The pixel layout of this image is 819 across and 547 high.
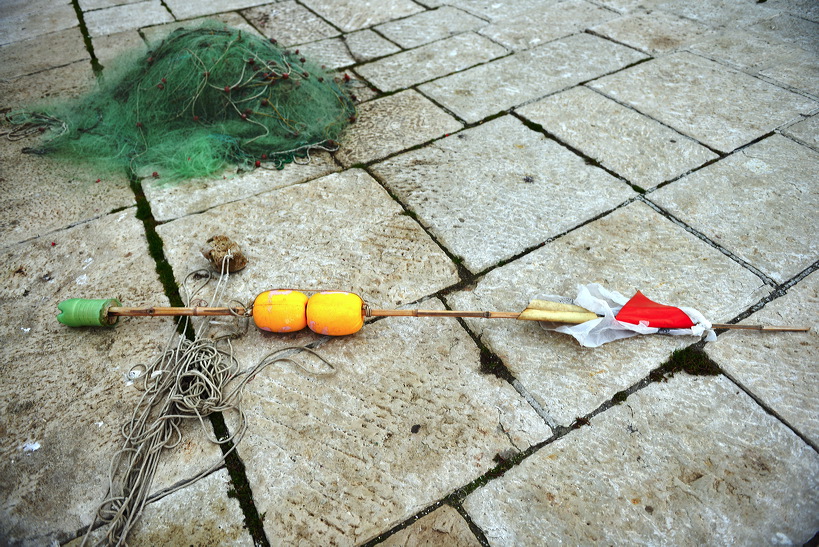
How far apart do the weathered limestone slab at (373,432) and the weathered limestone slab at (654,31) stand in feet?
11.7

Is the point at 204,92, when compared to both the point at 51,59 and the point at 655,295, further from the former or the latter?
the point at 655,295

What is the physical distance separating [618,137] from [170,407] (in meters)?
3.10

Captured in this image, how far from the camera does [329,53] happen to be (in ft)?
14.4

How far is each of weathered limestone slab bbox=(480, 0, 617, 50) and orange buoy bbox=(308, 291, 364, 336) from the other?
10.7 ft

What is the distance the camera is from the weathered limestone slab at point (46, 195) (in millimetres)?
2846

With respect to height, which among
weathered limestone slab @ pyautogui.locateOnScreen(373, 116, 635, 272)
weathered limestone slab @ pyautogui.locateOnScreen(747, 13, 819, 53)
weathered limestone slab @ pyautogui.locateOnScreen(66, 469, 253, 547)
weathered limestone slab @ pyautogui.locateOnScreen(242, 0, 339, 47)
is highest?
weathered limestone slab @ pyautogui.locateOnScreen(747, 13, 819, 53)

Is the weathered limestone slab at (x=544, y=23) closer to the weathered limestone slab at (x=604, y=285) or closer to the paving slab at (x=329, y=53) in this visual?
the paving slab at (x=329, y=53)

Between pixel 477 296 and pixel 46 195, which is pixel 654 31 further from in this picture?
pixel 46 195

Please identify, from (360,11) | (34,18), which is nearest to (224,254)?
(360,11)

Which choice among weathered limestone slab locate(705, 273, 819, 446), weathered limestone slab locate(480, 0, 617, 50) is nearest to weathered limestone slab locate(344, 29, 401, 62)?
weathered limestone slab locate(480, 0, 617, 50)

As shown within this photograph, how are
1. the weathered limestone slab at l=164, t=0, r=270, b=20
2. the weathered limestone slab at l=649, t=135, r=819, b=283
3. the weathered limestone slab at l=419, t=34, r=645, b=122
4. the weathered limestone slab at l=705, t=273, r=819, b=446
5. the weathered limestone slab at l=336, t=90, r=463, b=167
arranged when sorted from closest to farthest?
the weathered limestone slab at l=705, t=273, r=819, b=446, the weathered limestone slab at l=649, t=135, r=819, b=283, the weathered limestone slab at l=336, t=90, r=463, b=167, the weathered limestone slab at l=419, t=34, r=645, b=122, the weathered limestone slab at l=164, t=0, r=270, b=20

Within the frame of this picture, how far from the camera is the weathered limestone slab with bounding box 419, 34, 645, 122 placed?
371 cm

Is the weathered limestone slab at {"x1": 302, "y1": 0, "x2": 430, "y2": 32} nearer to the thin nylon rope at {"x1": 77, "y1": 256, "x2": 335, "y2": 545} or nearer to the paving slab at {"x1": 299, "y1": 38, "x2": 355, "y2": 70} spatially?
the paving slab at {"x1": 299, "y1": 38, "x2": 355, "y2": 70}

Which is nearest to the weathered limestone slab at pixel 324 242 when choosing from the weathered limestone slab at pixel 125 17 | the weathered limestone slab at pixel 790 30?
the weathered limestone slab at pixel 125 17
